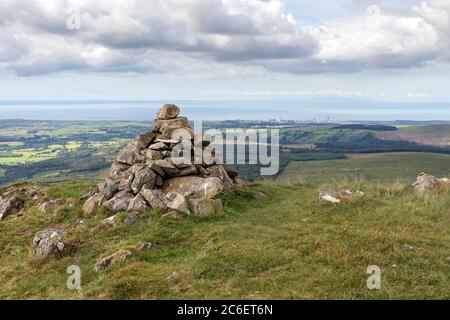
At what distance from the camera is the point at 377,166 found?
112312 mm

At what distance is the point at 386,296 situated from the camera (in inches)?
A: 401

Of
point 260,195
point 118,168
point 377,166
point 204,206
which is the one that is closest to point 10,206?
point 118,168

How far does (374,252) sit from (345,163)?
112014 millimetres

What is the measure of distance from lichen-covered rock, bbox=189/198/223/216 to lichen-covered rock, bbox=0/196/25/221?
498 inches

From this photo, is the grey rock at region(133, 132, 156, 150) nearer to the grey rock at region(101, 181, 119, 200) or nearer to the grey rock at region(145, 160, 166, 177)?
the grey rock at region(145, 160, 166, 177)

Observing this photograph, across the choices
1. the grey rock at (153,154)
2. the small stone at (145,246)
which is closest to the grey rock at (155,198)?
the grey rock at (153,154)

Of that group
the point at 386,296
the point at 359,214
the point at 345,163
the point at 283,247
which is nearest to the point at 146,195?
the point at 283,247

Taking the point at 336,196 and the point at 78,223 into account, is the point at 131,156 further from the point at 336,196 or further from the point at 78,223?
the point at 336,196

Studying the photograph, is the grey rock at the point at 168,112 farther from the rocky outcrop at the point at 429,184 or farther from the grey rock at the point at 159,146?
the rocky outcrop at the point at 429,184

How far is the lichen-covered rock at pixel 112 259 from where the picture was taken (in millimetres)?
14359

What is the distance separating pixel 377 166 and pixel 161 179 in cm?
9997

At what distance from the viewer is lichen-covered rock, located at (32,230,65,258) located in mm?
16453

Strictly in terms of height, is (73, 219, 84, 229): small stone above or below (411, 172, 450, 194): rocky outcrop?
below

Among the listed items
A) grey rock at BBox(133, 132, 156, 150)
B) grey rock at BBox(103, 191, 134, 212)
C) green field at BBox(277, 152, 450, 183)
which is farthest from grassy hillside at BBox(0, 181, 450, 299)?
green field at BBox(277, 152, 450, 183)
